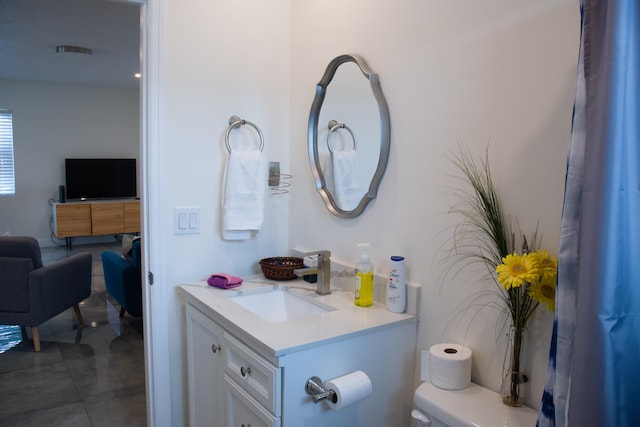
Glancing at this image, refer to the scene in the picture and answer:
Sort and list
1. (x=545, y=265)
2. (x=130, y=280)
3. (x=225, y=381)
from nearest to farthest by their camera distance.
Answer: (x=545, y=265) < (x=225, y=381) < (x=130, y=280)

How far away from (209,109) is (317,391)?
4.12 ft

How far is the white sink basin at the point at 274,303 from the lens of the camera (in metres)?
1.85

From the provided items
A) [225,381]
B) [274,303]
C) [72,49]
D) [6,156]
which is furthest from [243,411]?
[6,156]

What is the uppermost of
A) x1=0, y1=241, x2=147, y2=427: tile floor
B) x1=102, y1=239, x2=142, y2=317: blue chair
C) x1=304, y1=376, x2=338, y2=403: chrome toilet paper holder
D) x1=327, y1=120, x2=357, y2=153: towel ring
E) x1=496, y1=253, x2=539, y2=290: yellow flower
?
x1=327, y1=120, x2=357, y2=153: towel ring

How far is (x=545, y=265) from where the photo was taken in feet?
3.59

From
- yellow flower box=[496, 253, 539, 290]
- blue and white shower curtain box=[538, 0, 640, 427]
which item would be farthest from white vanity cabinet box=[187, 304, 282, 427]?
blue and white shower curtain box=[538, 0, 640, 427]

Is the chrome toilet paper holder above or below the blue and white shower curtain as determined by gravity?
below

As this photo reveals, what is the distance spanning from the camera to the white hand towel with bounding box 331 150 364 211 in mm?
1824

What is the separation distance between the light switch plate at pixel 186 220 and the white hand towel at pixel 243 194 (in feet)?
0.38

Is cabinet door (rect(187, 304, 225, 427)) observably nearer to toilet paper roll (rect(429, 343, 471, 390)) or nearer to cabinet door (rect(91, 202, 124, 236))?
toilet paper roll (rect(429, 343, 471, 390))

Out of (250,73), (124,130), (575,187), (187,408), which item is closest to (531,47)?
(575,187)

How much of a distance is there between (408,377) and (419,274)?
1.18 ft

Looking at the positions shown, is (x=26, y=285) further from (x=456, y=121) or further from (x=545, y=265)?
(x=545, y=265)

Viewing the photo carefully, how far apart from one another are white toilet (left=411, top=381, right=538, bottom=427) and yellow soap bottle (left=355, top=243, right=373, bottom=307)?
40 centimetres
